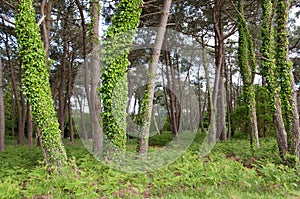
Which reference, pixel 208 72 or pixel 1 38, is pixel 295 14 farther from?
pixel 1 38

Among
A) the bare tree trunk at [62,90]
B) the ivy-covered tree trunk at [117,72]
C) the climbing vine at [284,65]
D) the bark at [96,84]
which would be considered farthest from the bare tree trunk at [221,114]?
the bare tree trunk at [62,90]

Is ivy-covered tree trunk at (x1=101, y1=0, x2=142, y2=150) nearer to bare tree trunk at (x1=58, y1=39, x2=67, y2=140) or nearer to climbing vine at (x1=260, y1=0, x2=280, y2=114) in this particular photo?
climbing vine at (x1=260, y1=0, x2=280, y2=114)

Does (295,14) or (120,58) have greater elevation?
(295,14)

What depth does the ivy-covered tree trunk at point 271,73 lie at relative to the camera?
7.50 m

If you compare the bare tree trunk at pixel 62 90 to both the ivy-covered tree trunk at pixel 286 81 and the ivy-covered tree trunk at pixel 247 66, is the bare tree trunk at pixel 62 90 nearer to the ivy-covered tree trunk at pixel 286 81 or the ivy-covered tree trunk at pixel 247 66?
the ivy-covered tree trunk at pixel 247 66

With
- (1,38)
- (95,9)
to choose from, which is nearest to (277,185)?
(95,9)

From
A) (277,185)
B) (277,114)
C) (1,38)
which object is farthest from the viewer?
(1,38)

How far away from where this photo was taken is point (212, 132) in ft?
41.3

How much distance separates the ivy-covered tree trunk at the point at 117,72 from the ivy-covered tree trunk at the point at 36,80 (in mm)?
1494

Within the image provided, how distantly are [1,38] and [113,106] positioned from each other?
1017 centimetres

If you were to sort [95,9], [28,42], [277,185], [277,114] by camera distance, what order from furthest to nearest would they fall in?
[95,9] < [277,114] < [28,42] < [277,185]

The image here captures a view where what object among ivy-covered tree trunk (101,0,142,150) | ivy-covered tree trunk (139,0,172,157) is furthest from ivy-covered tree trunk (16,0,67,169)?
ivy-covered tree trunk (139,0,172,157)

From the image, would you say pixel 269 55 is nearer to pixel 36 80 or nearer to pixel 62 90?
pixel 36 80

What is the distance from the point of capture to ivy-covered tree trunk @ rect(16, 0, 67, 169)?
5996mm
